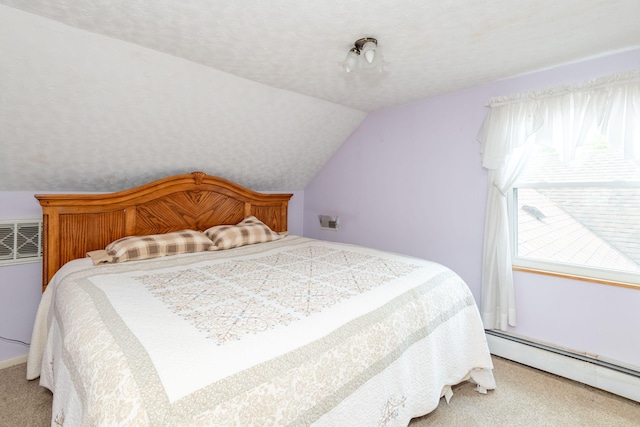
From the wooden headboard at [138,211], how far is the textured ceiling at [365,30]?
3.97ft

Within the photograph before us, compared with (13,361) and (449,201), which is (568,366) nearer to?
(449,201)

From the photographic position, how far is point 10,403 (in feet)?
6.14

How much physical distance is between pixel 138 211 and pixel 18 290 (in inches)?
38.3

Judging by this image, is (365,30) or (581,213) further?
(581,213)

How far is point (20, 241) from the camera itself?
2.28m

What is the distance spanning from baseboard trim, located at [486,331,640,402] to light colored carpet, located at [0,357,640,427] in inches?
2.0

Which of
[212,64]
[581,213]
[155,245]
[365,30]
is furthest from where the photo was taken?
[155,245]

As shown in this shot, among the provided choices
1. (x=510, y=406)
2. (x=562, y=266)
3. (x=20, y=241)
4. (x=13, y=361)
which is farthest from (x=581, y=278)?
(x=13, y=361)

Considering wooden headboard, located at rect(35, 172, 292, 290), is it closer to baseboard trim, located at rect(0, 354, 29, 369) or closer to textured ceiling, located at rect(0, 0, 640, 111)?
baseboard trim, located at rect(0, 354, 29, 369)

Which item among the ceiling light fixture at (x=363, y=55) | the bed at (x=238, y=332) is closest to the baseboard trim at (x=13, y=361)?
the bed at (x=238, y=332)

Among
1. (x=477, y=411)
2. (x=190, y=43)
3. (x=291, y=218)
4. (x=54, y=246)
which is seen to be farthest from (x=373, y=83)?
(x=54, y=246)

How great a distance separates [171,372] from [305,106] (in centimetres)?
253

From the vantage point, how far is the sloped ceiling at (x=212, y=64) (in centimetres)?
156

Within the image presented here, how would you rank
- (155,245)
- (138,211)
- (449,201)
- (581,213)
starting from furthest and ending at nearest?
(449,201), (138,211), (155,245), (581,213)
